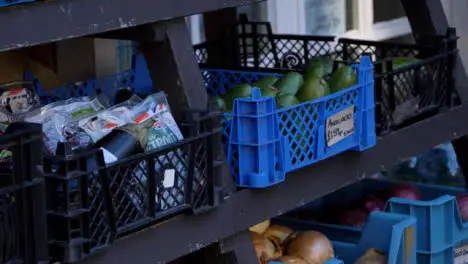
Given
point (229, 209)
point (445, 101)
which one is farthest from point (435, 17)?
point (229, 209)

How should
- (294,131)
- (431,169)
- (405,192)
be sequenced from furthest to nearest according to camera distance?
1. (431,169)
2. (405,192)
3. (294,131)

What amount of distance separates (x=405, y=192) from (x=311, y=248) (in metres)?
0.92

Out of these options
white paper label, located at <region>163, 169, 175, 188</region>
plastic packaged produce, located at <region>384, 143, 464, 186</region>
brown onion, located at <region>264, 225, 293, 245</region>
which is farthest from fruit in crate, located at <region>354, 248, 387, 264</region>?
plastic packaged produce, located at <region>384, 143, 464, 186</region>

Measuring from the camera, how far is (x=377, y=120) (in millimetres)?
2969

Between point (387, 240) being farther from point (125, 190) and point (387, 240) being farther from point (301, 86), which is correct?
point (125, 190)

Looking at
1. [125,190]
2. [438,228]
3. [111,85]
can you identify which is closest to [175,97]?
[125,190]

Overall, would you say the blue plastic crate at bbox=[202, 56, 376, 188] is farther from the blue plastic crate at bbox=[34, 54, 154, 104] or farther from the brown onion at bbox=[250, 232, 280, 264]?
the blue plastic crate at bbox=[34, 54, 154, 104]

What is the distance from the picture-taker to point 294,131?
260 cm

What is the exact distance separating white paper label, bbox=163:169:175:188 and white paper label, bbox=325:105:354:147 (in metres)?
0.56

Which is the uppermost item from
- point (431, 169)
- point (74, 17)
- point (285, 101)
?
point (74, 17)

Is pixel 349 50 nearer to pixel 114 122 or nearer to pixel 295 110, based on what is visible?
pixel 295 110

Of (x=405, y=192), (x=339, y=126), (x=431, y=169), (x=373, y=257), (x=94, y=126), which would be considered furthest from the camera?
(x=431, y=169)

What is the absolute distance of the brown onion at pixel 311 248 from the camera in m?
3.02

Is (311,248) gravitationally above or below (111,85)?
below
